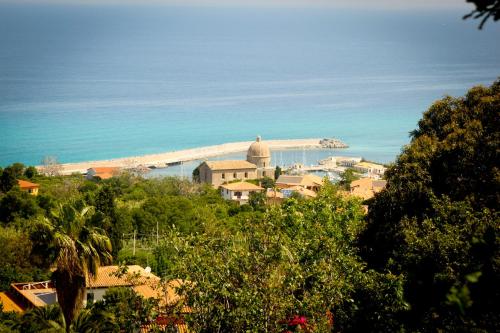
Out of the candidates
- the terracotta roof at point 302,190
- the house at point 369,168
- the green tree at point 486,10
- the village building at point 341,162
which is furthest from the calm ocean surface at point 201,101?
the green tree at point 486,10

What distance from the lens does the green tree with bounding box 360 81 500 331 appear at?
9.70m

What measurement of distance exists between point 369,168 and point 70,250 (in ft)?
194

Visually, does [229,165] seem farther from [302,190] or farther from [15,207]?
[15,207]

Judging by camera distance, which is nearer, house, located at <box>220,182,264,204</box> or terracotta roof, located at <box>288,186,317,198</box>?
terracotta roof, located at <box>288,186,317,198</box>

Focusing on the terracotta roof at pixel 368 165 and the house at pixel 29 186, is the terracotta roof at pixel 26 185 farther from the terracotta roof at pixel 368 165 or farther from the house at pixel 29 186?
the terracotta roof at pixel 368 165

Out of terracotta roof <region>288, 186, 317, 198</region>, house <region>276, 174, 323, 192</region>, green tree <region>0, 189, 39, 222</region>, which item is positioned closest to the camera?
green tree <region>0, 189, 39, 222</region>

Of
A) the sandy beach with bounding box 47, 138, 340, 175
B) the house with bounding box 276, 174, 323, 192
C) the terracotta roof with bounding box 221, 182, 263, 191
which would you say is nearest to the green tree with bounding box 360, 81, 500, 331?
the terracotta roof with bounding box 221, 182, 263, 191

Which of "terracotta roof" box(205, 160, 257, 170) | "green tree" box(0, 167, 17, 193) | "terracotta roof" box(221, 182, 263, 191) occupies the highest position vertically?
"terracotta roof" box(205, 160, 257, 170)

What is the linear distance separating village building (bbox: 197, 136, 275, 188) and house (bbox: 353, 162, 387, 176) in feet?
27.1

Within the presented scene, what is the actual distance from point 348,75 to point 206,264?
165 m

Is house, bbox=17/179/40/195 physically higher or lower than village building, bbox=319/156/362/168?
lower

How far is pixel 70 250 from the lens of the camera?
986 cm

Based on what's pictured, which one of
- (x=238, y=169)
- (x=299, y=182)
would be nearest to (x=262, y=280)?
(x=299, y=182)

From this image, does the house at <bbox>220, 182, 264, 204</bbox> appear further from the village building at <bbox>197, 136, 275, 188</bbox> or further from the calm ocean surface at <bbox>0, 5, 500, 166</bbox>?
the calm ocean surface at <bbox>0, 5, 500, 166</bbox>
